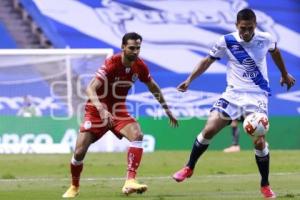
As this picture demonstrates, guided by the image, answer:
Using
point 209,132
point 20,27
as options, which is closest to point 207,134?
point 209,132

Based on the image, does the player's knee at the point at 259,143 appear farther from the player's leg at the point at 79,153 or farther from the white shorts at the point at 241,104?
the player's leg at the point at 79,153

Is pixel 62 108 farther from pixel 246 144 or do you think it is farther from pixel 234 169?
pixel 234 169

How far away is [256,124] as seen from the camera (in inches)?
478

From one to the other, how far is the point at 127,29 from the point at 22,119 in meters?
14.6

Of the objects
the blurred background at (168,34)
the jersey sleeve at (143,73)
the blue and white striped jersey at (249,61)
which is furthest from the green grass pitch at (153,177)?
the blurred background at (168,34)

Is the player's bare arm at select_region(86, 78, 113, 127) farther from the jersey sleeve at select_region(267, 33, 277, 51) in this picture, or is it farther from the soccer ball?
the jersey sleeve at select_region(267, 33, 277, 51)

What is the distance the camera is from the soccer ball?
1215 centimetres

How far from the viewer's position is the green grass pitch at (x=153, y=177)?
12.9 m

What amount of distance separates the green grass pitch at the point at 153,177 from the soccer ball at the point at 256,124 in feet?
2.89

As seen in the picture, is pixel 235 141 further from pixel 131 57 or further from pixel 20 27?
pixel 131 57

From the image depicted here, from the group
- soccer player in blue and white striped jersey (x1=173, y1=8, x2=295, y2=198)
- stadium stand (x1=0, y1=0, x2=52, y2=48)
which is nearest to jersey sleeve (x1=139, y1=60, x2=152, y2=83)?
soccer player in blue and white striped jersey (x1=173, y1=8, x2=295, y2=198)

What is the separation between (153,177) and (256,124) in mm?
5576

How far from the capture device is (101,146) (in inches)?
1142

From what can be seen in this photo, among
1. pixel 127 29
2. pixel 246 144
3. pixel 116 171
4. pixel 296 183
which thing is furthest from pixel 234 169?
pixel 127 29
